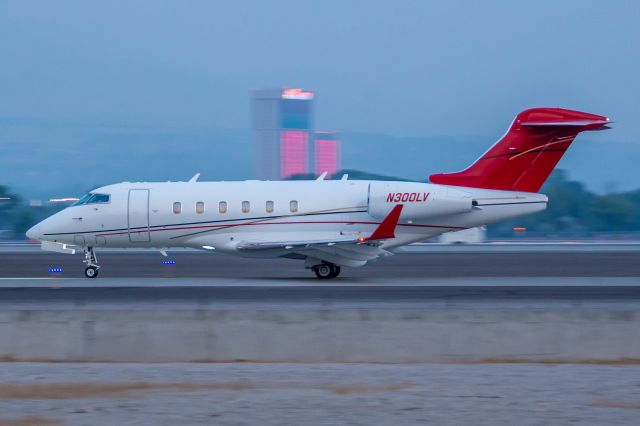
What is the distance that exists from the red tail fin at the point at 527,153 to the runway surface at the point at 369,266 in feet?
11.3

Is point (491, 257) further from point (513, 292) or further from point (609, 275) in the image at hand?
point (513, 292)

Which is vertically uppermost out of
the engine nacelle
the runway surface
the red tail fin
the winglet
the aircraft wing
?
the red tail fin

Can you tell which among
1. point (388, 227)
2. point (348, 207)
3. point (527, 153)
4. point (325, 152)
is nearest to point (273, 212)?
point (348, 207)

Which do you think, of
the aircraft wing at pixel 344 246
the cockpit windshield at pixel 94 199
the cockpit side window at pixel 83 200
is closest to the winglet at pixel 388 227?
the aircraft wing at pixel 344 246

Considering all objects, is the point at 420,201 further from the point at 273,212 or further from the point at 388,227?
the point at 273,212

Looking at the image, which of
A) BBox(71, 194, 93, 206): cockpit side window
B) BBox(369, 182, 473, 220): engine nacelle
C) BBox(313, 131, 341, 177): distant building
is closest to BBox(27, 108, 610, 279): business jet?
BBox(369, 182, 473, 220): engine nacelle

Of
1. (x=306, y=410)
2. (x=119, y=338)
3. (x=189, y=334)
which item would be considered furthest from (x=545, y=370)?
(x=119, y=338)

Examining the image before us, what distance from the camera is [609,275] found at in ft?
96.5

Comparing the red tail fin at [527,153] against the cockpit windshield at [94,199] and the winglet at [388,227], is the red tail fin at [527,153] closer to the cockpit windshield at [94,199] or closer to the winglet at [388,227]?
the winglet at [388,227]

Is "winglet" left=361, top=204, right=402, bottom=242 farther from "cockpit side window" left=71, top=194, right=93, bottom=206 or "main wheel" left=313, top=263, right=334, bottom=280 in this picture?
"cockpit side window" left=71, top=194, right=93, bottom=206

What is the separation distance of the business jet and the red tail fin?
0.03 metres

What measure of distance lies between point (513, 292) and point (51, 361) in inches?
478

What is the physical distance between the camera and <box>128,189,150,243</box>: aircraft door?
2768 centimetres

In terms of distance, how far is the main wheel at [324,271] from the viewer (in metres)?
27.0
